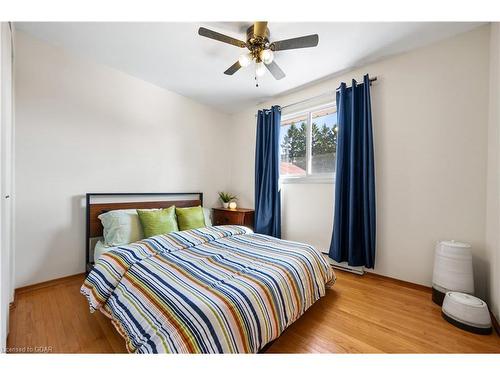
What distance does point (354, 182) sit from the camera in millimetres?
2307

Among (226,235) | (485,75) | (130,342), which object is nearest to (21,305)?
(130,342)

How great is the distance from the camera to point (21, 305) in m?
1.68

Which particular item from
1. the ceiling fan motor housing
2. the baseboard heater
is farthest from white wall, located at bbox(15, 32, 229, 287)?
the baseboard heater

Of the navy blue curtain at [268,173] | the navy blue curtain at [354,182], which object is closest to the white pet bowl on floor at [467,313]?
the navy blue curtain at [354,182]

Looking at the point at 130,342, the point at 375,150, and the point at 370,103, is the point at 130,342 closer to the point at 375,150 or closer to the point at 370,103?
the point at 375,150

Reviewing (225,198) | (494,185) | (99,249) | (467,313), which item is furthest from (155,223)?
(494,185)

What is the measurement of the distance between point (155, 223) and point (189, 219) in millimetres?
415

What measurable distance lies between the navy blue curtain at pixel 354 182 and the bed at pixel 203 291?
627mm

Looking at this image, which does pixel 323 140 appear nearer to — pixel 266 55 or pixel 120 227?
pixel 266 55

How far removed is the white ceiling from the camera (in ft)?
5.85

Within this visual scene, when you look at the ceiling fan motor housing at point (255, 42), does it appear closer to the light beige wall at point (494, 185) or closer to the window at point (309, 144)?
the window at point (309, 144)

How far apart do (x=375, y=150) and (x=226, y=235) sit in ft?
6.45

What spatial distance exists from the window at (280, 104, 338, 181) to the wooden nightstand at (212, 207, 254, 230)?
863mm

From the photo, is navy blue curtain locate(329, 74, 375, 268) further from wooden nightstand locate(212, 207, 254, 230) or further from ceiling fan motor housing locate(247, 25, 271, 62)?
wooden nightstand locate(212, 207, 254, 230)
